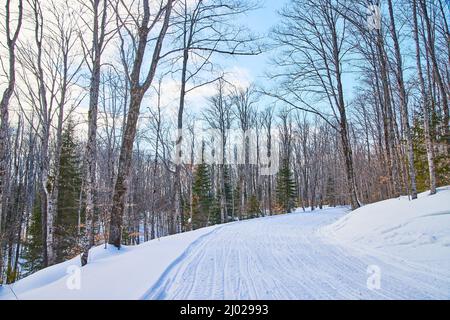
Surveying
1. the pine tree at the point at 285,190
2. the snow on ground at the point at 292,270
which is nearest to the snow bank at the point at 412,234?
the snow on ground at the point at 292,270

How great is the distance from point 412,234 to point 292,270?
306 centimetres

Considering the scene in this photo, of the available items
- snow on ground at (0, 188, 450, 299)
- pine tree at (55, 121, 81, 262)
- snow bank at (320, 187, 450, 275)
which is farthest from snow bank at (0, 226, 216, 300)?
pine tree at (55, 121, 81, 262)

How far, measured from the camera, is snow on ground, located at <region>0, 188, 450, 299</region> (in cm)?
356

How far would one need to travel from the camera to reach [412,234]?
18.9ft

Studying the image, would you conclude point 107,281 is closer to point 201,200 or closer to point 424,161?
point 424,161

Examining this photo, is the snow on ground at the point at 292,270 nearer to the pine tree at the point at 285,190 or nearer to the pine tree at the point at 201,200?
the pine tree at the point at 201,200

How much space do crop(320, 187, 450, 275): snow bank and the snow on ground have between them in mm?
18

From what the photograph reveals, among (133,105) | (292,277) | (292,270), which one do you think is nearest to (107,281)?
(292,277)

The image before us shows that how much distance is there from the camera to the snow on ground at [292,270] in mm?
3564

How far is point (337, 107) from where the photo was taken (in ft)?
49.5
